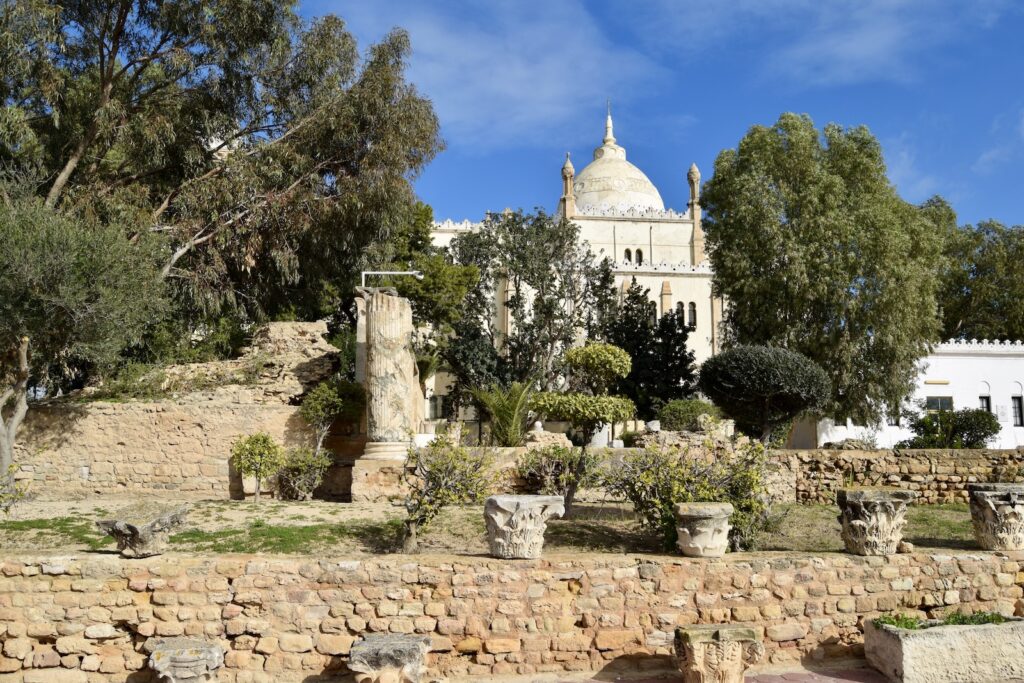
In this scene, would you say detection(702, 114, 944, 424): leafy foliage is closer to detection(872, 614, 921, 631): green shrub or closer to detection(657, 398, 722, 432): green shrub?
detection(657, 398, 722, 432): green shrub

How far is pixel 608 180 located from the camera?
49812 mm

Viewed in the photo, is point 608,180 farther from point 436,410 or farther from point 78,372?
point 78,372

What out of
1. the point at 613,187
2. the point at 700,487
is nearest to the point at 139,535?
the point at 700,487

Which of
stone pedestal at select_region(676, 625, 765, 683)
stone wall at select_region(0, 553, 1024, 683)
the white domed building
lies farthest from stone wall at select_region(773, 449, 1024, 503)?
the white domed building

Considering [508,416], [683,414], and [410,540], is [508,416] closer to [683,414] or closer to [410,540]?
[410,540]

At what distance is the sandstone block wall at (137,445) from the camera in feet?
45.2

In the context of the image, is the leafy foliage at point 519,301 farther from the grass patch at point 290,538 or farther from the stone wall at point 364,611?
the stone wall at point 364,611

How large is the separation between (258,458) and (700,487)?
7405 mm

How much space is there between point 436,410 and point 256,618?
2009cm

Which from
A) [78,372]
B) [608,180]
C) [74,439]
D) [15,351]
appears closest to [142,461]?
[74,439]

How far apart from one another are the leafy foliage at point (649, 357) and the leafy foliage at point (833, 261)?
2.14 m

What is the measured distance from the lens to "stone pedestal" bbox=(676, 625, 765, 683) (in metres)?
6.19

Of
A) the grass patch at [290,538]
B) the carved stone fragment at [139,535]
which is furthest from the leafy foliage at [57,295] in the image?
the carved stone fragment at [139,535]

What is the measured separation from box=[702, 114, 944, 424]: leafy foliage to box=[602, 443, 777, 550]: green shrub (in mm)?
14064
